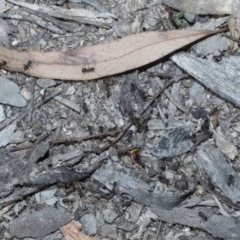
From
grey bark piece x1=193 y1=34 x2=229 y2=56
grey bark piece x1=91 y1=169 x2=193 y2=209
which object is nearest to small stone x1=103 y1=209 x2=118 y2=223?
grey bark piece x1=91 y1=169 x2=193 y2=209

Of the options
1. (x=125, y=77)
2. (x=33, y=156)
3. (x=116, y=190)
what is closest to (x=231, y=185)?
(x=116, y=190)

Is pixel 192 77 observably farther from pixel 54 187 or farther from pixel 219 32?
pixel 54 187

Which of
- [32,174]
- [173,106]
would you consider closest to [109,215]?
[32,174]

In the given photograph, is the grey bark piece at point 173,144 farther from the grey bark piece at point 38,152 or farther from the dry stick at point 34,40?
the dry stick at point 34,40

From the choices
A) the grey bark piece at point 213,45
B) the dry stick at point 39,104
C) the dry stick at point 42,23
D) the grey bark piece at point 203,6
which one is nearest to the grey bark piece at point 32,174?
the dry stick at point 39,104

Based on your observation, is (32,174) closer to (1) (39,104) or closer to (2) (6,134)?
(2) (6,134)

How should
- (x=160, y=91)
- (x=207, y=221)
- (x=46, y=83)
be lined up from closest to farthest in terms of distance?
(x=207, y=221), (x=160, y=91), (x=46, y=83)
